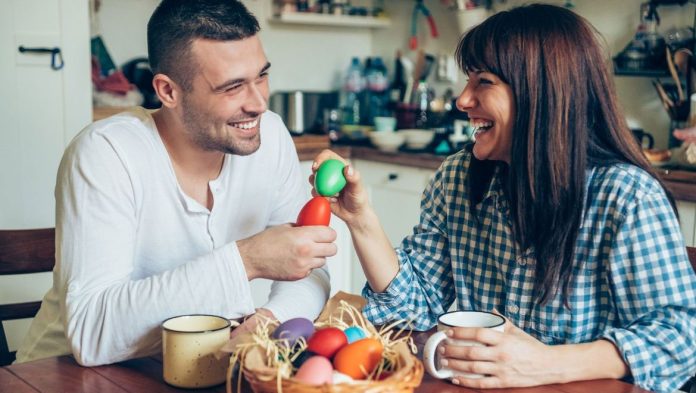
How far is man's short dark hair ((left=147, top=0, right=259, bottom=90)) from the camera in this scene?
1.63 meters

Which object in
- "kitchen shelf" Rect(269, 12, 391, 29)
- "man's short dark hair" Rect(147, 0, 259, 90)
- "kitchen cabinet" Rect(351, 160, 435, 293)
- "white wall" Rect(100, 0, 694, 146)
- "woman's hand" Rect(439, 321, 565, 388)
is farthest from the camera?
"kitchen shelf" Rect(269, 12, 391, 29)

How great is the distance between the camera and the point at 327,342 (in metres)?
1.09

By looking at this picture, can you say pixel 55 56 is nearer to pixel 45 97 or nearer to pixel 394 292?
pixel 45 97

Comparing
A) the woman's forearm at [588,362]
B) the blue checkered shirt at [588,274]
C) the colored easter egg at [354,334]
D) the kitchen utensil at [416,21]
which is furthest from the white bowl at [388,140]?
the colored easter egg at [354,334]

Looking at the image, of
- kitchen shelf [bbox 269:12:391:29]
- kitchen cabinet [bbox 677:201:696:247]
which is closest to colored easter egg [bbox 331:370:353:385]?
kitchen cabinet [bbox 677:201:696:247]

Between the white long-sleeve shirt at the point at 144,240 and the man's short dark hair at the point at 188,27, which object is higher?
the man's short dark hair at the point at 188,27

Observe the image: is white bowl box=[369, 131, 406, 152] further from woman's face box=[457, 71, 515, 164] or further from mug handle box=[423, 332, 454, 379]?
mug handle box=[423, 332, 454, 379]

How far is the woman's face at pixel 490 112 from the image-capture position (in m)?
1.52

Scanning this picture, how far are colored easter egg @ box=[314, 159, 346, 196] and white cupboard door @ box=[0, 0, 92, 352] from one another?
1.90 m

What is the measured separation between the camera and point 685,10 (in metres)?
3.04

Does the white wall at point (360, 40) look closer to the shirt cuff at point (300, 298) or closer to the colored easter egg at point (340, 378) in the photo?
the shirt cuff at point (300, 298)

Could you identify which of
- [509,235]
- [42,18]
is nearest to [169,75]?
[509,235]

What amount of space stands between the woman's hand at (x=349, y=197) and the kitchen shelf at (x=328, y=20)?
2503 millimetres

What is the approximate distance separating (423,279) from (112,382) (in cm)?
67
